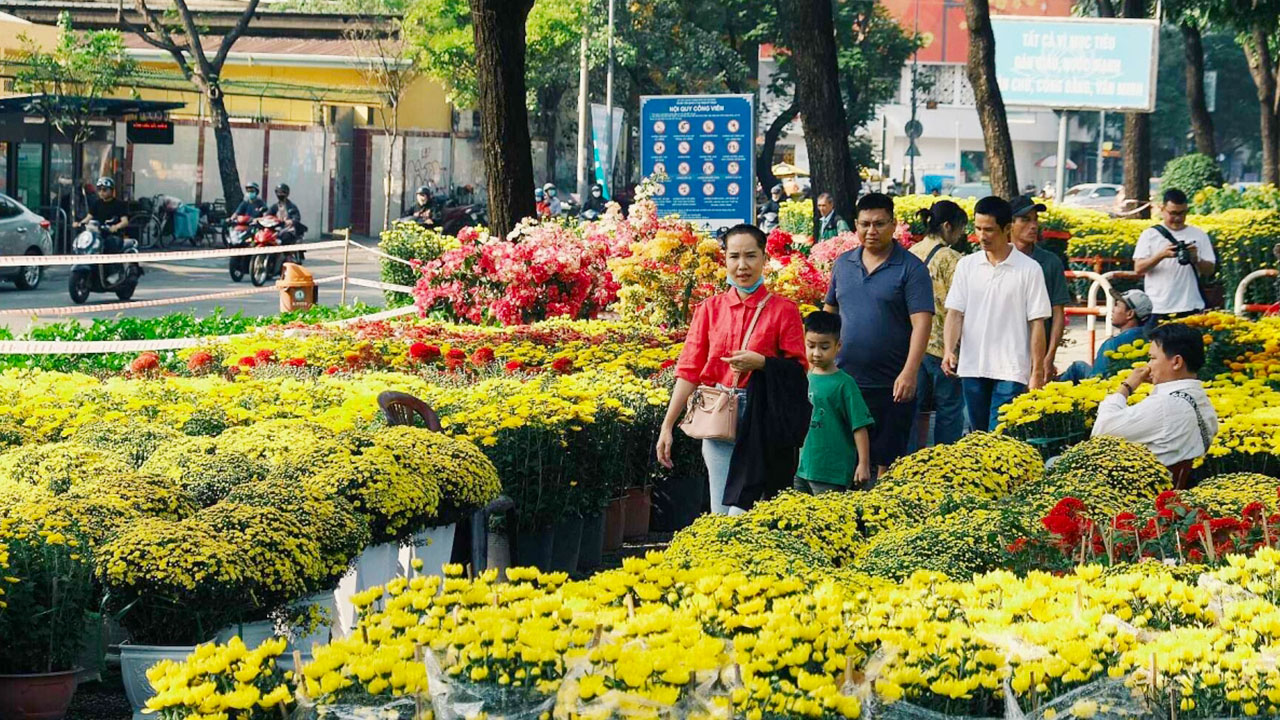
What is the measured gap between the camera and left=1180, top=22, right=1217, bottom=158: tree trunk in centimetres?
3653

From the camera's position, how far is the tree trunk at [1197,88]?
36.5 m

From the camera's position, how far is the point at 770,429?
7844 millimetres

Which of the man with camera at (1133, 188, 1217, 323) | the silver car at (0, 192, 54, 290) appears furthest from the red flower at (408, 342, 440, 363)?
the silver car at (0, 192, 54, 290)

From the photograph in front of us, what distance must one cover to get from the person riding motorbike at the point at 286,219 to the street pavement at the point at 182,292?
763 millimetres

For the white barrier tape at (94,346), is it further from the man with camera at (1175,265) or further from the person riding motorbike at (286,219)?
the person riding motorbike at (286,219)

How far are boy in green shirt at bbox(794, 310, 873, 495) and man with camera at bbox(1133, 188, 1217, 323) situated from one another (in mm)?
6328

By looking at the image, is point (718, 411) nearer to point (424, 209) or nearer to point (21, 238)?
point (21, 238)

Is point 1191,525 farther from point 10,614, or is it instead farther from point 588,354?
point 588,354

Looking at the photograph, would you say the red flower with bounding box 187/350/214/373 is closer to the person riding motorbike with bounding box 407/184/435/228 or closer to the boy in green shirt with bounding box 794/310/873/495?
the boy in green shirt with bounding box 794/310/873/495

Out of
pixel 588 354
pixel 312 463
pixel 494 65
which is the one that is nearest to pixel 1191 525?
pixel 312 463

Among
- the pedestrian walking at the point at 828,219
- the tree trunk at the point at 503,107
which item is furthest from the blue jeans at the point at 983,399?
the pedestrian walking at the point at 828,219

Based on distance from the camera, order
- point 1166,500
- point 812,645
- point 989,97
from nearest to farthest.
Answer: point 812,645 → point 1166,500 → point 989,97

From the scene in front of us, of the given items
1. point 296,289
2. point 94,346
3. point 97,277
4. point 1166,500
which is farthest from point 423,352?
point 97,277

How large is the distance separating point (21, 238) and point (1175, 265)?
18.5 m
